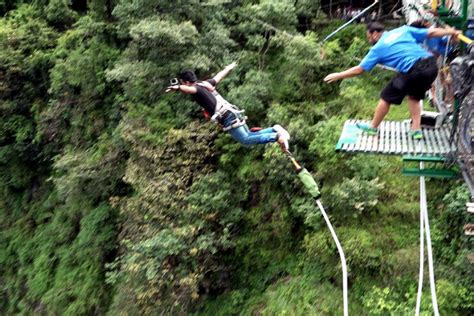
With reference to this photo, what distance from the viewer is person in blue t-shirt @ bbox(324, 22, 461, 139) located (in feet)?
15.0

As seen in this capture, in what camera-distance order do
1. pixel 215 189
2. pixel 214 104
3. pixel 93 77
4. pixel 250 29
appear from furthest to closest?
pixel 93 77 → pixel 250 29 → pixel 215 189 → pixel 214 104

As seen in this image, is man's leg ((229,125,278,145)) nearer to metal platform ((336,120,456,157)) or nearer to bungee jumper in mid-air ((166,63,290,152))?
bungee jumper in mid-air ((166,63,290,152))

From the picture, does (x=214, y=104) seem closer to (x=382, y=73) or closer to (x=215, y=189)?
(x=215, y=189)

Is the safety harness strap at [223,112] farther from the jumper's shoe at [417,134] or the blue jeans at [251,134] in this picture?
the jumper's shoe at [417,134]

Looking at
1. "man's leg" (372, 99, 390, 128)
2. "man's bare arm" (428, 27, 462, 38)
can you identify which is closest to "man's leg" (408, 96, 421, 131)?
"man's leg" (372, 99, 390, 128)

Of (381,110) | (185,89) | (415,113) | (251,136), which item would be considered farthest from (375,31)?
(185,89)

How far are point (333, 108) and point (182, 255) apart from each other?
10.7ft

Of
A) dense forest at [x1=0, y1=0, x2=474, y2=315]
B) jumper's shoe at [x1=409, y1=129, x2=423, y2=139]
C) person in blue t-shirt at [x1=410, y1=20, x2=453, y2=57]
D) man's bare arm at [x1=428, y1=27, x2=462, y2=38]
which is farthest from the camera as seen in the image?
dense forest at [x1=0, y1=0, x2=474, y2=315]

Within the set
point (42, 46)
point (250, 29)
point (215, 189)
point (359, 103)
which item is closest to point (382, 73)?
point (359, 103)

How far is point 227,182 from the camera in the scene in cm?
771

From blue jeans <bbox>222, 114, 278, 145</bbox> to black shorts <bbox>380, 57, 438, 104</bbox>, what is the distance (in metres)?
1.52

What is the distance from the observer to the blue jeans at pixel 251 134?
236 inches

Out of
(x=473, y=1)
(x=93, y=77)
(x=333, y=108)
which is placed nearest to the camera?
(x=473, y=1)

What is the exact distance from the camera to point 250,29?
883cm
